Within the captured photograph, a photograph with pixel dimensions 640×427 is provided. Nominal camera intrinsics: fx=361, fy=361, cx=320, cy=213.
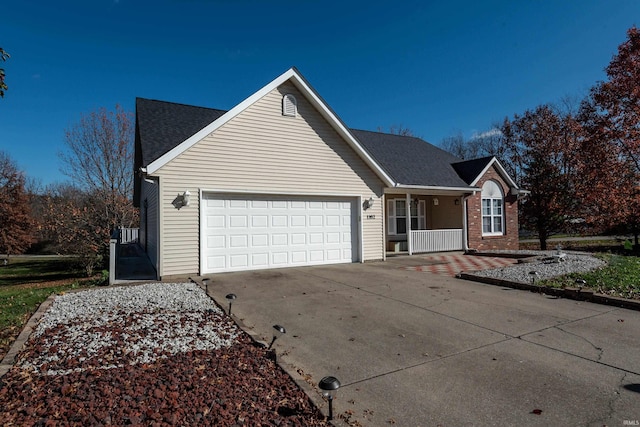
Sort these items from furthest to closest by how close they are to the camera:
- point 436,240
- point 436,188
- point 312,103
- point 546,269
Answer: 1. point 436,240
2. point 436,188
3. point 312,103
4. point 546,269

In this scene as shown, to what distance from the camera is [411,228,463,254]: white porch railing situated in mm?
14812

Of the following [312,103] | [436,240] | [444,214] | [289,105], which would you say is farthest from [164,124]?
[444,214]

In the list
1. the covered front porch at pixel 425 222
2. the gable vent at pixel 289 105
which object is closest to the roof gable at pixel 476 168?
the covered front porch at pixel 425 222

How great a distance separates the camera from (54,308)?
20.0ft

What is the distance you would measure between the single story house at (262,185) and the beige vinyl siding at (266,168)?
1.0 inches

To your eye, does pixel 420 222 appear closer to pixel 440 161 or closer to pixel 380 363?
pixel 440 161

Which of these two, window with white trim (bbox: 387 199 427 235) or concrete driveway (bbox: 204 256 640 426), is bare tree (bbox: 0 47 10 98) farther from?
window with white trim (bbox: 387 199 427 235)

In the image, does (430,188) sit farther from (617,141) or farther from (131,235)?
(131,235)

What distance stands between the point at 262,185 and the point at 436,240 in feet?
27.6

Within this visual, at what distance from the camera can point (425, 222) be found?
1727 cm

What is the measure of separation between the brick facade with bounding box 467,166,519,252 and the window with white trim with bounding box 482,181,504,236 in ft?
0.63

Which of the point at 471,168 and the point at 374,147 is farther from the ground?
the point at 374,147

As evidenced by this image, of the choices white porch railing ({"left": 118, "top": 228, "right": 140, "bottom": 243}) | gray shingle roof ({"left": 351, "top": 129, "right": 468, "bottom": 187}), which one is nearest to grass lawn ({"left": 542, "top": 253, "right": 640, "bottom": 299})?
gray shingle roof ({"left": 351, "top": 129, "right": 468, "bottom": 187})

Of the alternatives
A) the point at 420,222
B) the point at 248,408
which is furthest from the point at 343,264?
the point at 248,408
